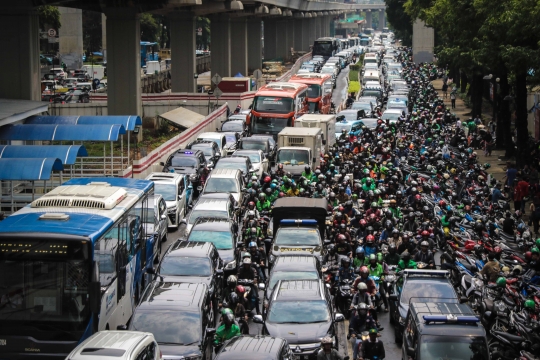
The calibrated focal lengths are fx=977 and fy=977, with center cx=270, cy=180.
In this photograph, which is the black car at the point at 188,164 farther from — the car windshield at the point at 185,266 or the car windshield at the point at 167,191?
the car windshield at the point at 185,266

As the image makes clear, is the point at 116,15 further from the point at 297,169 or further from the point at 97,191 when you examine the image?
the point at 97,191

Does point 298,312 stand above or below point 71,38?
below

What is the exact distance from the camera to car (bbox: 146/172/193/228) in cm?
2775

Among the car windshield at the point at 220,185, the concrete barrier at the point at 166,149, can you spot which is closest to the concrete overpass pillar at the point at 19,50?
the concrete barrier at the point at 166,149

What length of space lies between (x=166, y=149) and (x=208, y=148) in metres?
1.69

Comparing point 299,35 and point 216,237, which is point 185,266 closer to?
point 216,237

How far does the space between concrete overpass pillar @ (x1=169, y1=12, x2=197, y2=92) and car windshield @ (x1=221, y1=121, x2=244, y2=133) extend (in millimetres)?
20168

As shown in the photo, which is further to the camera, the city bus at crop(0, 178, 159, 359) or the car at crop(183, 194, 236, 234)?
the car at crop(183, 194, 236, 234)

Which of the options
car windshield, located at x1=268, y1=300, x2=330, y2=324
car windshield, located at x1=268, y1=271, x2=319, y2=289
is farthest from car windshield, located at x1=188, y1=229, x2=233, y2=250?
car windshield, located at x1=268, y1=300, x2=330, y2=324

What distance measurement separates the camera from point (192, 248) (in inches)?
773

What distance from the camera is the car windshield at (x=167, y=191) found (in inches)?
1094

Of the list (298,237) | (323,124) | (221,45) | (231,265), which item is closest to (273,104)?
(323,124)

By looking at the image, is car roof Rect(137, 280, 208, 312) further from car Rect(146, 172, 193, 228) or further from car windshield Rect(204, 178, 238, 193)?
car windshield Rect(204, 178, 238, 193)

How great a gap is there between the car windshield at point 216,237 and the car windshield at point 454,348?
340 inches
